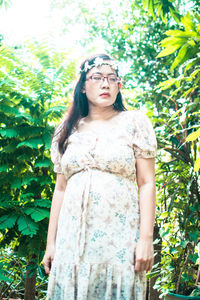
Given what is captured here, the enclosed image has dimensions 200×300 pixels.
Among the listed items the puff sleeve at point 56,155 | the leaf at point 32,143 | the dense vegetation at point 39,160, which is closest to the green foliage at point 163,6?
the dense vegetation at point 39,160

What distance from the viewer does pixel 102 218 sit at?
1296 mm

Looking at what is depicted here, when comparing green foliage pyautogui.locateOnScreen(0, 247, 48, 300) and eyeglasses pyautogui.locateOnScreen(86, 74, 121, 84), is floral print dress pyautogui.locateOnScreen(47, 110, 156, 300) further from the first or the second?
green foliage pyautogui.locateOnScreen(0, 247, 48, 300)

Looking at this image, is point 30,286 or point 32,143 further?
point 30,286

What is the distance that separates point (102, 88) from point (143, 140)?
315 mm

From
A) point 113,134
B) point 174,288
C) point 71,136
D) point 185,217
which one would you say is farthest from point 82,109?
point 174,288

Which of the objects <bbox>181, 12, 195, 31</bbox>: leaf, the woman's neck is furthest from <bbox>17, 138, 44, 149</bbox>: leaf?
<bbox>181, 12, 195, 31</bbox>: leaf

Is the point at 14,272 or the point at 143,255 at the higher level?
the point at 14,272

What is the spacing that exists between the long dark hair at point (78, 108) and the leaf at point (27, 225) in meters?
0.63

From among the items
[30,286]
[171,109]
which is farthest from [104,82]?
[171,109]

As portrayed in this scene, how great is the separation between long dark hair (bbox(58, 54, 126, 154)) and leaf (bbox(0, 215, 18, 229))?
2.35 ft

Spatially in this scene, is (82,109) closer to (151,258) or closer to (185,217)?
(151,258)

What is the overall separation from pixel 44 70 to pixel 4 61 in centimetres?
29

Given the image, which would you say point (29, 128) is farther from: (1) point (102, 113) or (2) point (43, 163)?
(1) point (102, 113)

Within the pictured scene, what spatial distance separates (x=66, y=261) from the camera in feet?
4.29
